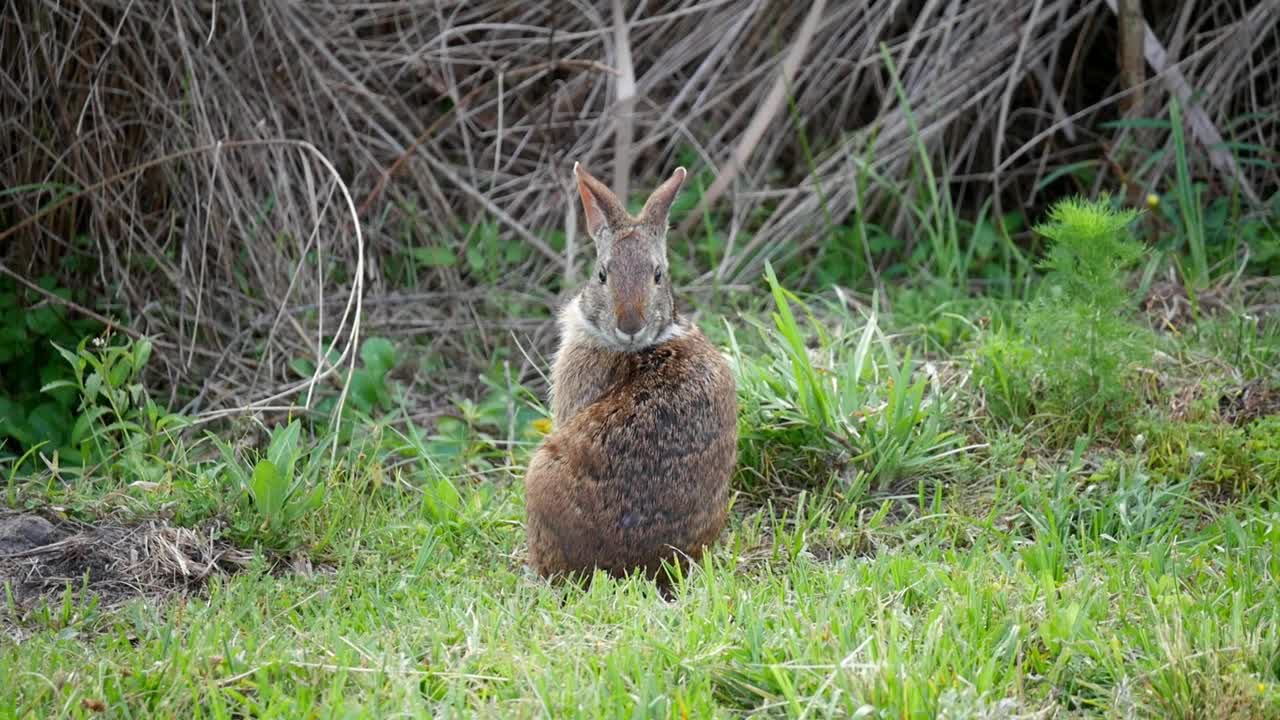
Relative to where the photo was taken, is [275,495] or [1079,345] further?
[1079,345]

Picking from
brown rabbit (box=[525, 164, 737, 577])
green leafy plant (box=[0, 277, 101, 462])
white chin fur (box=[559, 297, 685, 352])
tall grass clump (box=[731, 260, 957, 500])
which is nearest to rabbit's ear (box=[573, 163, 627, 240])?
brown rabbit (box=[525, 164, 737, 577])

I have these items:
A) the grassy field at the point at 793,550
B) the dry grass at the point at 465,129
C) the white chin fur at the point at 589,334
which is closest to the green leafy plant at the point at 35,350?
the dry grass at the point at 465,129

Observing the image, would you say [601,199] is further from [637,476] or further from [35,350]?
[35,350]

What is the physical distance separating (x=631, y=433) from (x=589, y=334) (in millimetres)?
521

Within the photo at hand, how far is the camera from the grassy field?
9.91ft

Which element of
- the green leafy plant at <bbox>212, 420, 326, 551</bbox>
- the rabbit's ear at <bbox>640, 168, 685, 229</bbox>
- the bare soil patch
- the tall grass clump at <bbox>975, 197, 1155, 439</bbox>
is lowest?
the bare soil patch

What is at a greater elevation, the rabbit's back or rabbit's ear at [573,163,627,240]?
rabbit's ear at [573,163,627,240]

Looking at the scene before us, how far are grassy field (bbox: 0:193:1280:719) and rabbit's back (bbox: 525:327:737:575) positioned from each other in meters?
0.14

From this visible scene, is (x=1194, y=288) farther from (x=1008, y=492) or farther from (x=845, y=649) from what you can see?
(x=845, y=649)

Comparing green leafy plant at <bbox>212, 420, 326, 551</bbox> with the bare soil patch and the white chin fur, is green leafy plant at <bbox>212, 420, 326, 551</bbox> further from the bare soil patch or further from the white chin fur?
the white chin fur

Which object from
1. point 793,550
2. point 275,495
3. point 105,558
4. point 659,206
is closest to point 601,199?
point 659,206

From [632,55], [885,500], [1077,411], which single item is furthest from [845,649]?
[632,55]

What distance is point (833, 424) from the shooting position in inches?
180

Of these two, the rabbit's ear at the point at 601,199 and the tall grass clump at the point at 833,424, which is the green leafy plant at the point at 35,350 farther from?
the tall grass clump at the point at 833,424
